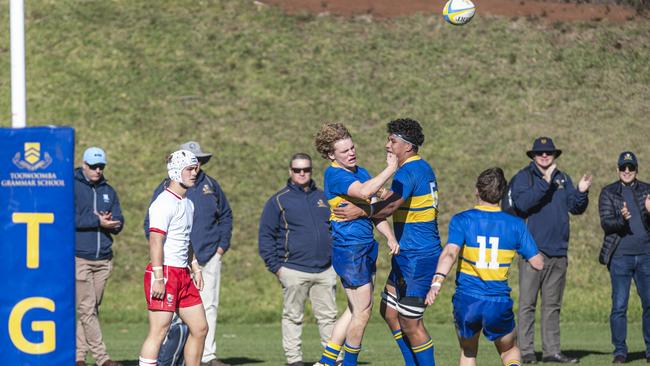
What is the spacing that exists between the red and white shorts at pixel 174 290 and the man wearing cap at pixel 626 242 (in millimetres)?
5677

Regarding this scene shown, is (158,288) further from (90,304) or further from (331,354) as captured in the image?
(90,304)

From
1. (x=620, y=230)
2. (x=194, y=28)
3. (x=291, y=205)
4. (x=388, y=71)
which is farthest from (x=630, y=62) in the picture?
(x=291, y=205)

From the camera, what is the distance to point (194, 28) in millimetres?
33656

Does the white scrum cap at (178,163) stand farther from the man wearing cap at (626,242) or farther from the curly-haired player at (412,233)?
the man wearing cap at (626,242)

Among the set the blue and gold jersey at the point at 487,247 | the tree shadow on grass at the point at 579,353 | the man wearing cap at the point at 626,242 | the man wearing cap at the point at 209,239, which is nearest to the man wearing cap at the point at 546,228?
the man wearing cap at the point at 626,242

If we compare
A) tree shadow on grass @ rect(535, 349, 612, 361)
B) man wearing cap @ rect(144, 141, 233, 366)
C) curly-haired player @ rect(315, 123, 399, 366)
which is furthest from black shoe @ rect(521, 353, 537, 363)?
curly-haired player @ rect(315, 123, 399, 366)

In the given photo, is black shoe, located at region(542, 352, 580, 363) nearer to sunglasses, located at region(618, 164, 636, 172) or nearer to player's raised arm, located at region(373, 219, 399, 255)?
sunglasses, located at region(618, 164, 636, 172)

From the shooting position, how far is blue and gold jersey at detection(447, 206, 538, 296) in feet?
31.0

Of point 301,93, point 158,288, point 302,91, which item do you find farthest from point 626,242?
point 302,91

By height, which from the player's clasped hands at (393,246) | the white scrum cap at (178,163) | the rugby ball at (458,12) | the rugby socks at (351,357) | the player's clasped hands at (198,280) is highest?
the rugby ball at (458,12)

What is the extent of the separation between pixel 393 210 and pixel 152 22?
2467 cm

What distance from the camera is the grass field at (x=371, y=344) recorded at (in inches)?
551

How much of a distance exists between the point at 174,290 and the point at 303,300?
3.27 metres

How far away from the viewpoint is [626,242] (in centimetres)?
1406
